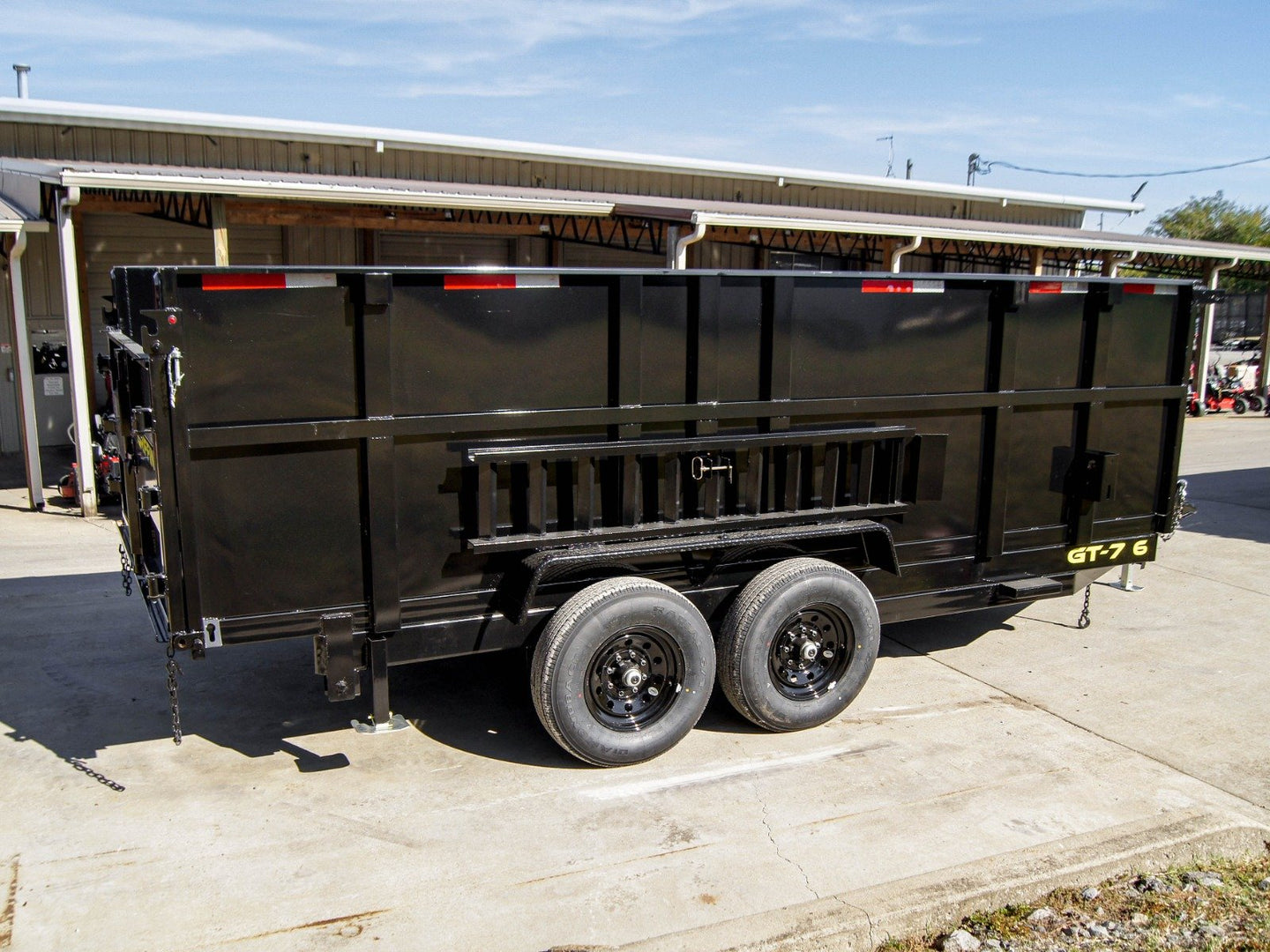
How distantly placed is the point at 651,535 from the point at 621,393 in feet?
2.41

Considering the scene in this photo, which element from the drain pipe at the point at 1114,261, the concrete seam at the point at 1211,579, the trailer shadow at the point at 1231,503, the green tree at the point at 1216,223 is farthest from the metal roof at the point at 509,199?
the green tree at the point at 1216,223

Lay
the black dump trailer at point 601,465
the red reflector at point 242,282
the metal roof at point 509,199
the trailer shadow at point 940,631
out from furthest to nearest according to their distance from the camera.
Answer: the metal roof at point 509,199 < the trailer shadow at point 940,631 < the black dump trailer at point 601,465 < the red reflector at point 242,282

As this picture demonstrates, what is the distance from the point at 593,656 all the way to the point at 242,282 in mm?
2304

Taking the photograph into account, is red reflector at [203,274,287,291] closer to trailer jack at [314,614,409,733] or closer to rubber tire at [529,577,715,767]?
trailer jack at [314,614,409,733]

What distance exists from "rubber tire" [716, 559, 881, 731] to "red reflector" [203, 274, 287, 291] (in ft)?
9.00

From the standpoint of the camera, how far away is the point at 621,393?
Result: 5.02 metres

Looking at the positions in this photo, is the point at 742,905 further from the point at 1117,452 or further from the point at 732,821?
the point at 1117,452

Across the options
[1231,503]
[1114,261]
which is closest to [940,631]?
[1231,503]

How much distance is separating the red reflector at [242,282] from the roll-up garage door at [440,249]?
14.7 m

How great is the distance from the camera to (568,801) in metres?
4.73

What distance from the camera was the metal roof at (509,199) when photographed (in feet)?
38.2

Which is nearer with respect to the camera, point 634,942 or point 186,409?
point 634,942

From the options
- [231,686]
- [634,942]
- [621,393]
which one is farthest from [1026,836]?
[231,686]

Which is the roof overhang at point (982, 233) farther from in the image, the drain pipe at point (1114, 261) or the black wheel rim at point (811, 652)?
the black wheel rim at point (811, 652)
